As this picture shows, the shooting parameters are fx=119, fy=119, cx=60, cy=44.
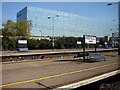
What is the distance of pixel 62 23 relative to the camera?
8569cm

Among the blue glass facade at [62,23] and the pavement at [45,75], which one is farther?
the blue glass facade at [62,23]

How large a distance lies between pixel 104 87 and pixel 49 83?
2368mm

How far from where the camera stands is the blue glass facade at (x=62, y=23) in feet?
245

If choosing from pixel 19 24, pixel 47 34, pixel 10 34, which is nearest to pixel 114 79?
pixel 10 34

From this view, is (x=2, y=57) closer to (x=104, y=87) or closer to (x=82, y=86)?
(x=82, y=86)

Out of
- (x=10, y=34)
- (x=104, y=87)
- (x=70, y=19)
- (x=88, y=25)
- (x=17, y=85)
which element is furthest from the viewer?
(x=88, y=25)

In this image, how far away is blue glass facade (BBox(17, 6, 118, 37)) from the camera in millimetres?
74812

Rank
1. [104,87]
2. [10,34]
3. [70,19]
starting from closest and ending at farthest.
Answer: [104,87] < [10,34] < [70,19]

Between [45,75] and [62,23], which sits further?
[62,23]

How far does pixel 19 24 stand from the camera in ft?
137

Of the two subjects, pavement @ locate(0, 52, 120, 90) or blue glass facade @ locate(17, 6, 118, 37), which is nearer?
pavement @ locate(0, 52, 120, 90)

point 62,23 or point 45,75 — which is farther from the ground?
point 62,23

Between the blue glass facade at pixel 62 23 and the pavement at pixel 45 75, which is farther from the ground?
the blue glass facade at pixel 62 23

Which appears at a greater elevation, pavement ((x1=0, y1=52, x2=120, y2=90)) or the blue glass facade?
the blue glass facade
